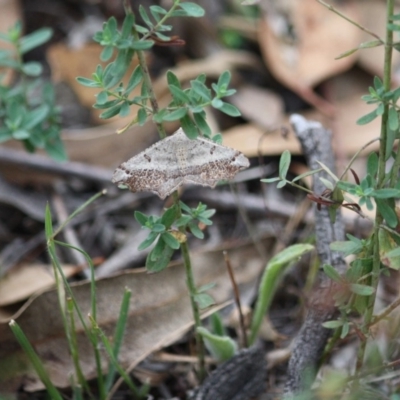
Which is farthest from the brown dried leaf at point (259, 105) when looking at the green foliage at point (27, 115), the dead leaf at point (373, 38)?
the green foliage at point (27, 115)

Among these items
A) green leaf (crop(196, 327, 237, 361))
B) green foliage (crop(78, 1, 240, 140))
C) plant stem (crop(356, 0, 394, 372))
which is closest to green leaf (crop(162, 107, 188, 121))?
green foliage (crop(78, 1, 240, 140))

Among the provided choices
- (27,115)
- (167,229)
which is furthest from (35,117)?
(167,229)

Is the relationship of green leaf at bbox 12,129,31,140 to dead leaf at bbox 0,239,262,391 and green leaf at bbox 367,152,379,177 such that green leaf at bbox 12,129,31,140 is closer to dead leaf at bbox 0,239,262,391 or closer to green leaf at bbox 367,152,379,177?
dead leaf at bbox 0,239,262,391

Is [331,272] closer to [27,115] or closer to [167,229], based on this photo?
[167,229]

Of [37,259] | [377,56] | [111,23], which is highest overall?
[111,23]

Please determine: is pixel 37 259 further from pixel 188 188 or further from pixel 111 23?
pixel 111 23

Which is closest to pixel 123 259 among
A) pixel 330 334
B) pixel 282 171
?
pixel 330 334

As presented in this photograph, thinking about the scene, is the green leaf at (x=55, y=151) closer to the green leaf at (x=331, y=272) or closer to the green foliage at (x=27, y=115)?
the green foliage at (x=27, y=115)
